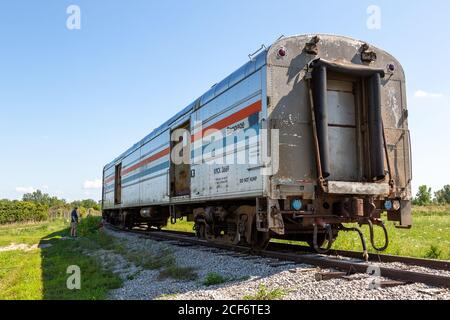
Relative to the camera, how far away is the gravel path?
5.21m

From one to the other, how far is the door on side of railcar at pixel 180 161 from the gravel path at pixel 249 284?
3165mm

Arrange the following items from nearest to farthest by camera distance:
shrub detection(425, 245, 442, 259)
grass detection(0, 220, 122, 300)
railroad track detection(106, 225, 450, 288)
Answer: railroad track detection(106, 225, 450, 288)
grass detection(0, 220, 122, 300)
shrub detection(425, 245, 442, 259)

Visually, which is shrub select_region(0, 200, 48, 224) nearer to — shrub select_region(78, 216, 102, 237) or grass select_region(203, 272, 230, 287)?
shrub select_region(78, 216, 102, 237)

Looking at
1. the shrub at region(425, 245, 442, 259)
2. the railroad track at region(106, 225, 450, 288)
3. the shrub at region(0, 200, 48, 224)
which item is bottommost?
the shrub at region(0, 200, 48, 224)

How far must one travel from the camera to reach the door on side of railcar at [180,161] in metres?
12.1

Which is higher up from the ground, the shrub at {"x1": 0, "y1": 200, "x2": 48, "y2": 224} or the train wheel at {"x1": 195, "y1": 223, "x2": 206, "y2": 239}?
the train wheel at {"x1": 195, "y1": 223, "x2": 206, "y2": 239}

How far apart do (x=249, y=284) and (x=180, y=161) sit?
6967 mm

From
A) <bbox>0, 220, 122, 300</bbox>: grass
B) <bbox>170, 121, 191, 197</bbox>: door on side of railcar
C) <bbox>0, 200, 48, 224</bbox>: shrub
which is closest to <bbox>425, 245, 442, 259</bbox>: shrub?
<bbox>170, 121, 191, 197</bbox>: door on side of railcar

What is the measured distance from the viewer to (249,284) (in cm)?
623

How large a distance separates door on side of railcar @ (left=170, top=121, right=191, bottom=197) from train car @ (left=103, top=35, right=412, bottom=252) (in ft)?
7.99

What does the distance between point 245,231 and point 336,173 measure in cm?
219

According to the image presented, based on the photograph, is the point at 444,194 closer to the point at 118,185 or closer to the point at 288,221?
the point at 118,185

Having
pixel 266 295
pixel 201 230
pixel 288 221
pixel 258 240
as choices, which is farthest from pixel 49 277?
pixel 266 295
